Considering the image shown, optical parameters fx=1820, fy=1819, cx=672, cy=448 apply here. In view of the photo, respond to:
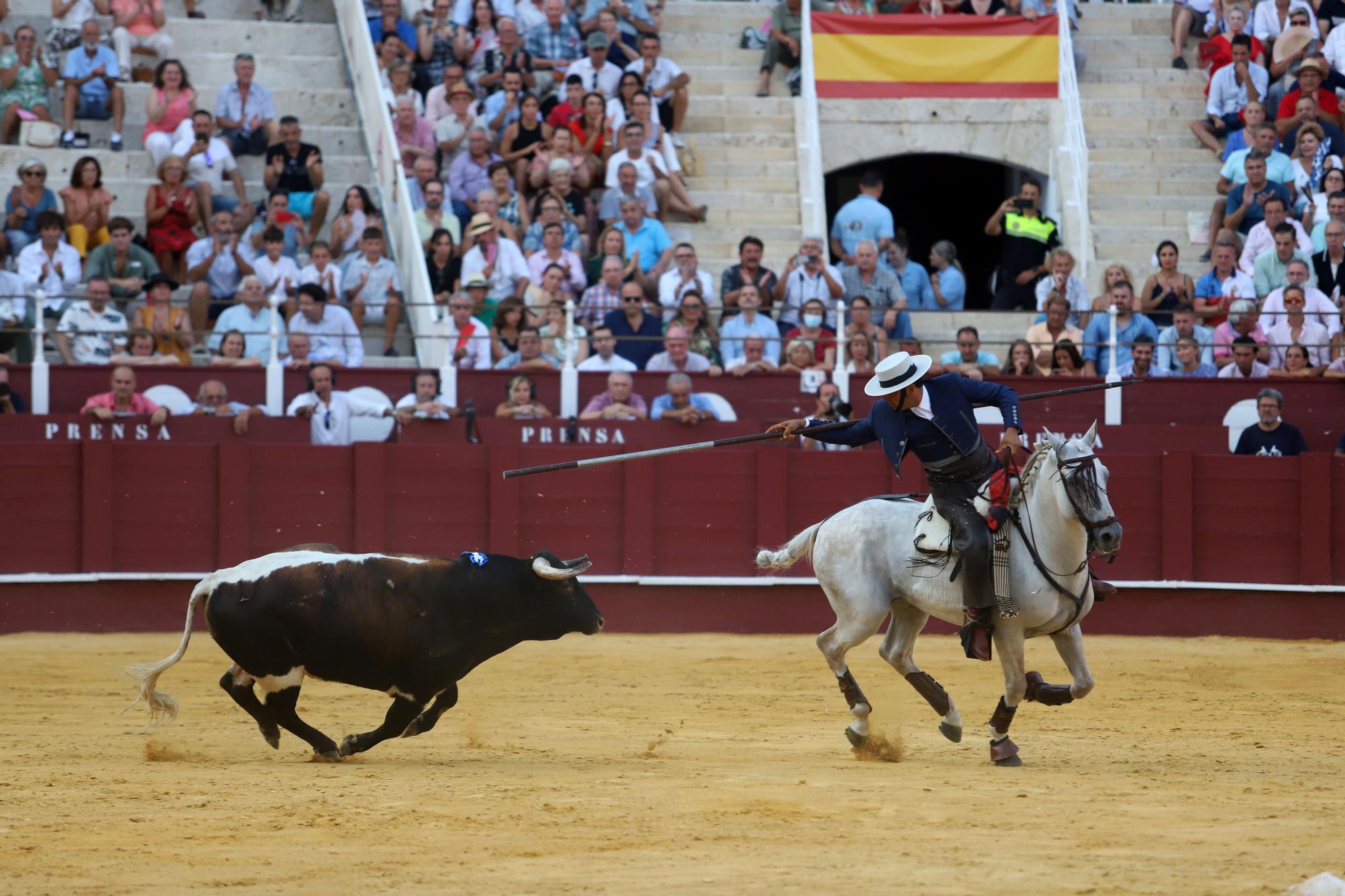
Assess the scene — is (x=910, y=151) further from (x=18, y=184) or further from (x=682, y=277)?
(x=18, y=184)

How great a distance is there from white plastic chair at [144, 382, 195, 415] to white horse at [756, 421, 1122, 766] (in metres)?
6.56

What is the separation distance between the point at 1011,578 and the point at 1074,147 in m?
10.2

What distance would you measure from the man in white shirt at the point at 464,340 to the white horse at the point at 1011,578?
5.81m

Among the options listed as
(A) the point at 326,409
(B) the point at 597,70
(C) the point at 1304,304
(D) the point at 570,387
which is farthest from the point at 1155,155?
(A) the point at 326,409

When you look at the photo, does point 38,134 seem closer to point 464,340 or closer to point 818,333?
point 464,340

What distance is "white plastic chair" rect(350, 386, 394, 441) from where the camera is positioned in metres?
13.8

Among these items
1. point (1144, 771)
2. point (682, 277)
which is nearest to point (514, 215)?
point (682, 277)

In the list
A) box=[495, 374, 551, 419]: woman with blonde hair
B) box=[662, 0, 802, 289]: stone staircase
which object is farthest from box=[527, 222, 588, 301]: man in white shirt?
box=[662, 0, 802, 289]: stone staircase

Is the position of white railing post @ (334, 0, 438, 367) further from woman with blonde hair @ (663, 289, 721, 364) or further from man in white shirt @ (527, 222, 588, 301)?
woman with blonde hair @ (663, 289, 721, 364)

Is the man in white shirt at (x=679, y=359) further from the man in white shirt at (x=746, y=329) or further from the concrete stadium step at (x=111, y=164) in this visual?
the concrete stadium step at (x=111, y=164)

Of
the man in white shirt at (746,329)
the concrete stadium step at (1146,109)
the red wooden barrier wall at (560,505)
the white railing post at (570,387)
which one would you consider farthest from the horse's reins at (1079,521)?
the concrete stadium step at (1146,109)

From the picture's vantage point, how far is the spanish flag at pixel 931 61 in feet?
59.2

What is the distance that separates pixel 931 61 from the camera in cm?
1805

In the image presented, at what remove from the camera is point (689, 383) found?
13.7m
